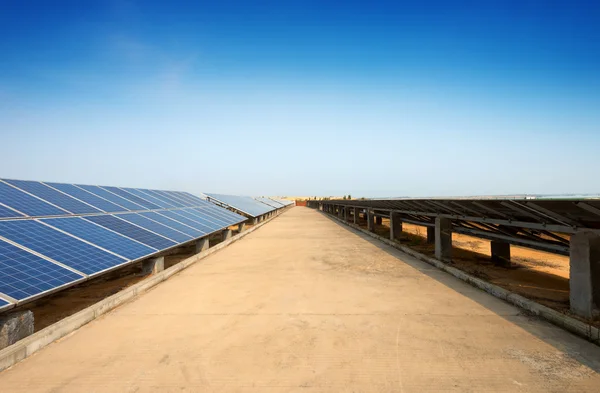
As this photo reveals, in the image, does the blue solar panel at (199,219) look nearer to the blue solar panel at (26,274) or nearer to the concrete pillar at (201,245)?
the concrete pillar at (201,245)

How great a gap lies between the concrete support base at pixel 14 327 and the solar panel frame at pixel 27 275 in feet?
1.39

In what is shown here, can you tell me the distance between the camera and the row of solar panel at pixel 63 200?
896 centimetres

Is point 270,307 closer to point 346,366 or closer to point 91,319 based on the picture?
point 346,366

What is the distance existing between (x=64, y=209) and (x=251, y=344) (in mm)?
9747

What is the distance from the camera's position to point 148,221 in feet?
42.1

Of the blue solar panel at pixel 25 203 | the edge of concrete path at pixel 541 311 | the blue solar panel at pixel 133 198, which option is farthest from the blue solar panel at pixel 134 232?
the edge of concrete path at pixel 541 311

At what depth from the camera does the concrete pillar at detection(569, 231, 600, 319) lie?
6137mm

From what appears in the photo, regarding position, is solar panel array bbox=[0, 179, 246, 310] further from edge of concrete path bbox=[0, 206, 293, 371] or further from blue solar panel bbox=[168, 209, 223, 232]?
edge of concrete path bbox=[0, 206, 293, 371]

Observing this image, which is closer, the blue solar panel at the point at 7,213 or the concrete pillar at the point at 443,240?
the blue solar panel at the point at 7,213

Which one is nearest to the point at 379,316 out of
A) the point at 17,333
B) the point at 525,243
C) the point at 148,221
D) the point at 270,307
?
the point at 270,307

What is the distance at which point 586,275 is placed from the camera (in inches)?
245

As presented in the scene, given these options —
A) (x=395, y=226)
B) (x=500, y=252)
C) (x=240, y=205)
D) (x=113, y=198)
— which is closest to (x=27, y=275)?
(x=113, y=198)

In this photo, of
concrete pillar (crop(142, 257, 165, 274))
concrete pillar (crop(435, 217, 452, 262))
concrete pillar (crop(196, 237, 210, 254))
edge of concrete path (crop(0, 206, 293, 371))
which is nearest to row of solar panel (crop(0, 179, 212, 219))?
concrete pillar (crop(142, 257, 165, 274))

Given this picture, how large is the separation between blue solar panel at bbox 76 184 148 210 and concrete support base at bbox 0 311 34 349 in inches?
390
